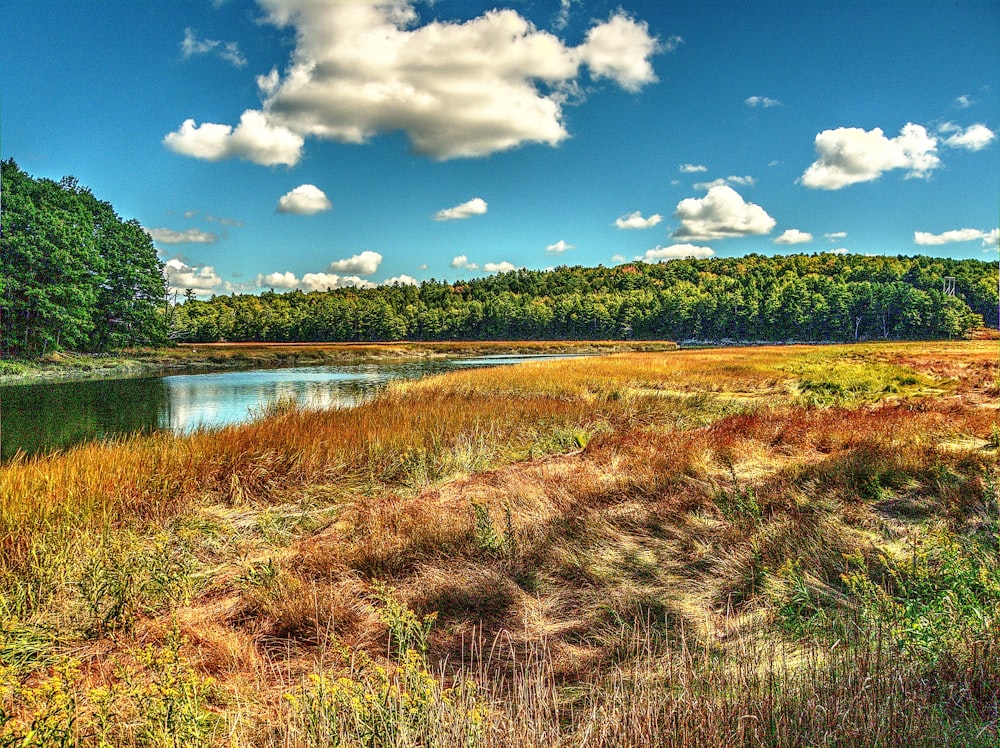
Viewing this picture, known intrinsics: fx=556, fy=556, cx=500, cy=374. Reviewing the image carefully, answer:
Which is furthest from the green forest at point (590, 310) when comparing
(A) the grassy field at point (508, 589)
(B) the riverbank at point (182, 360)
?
(A) the grassy field at point (508, 589)

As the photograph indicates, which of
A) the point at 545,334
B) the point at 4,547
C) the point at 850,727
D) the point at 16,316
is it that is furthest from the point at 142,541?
the point at 545,334

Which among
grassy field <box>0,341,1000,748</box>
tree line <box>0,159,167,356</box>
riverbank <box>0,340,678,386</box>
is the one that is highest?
tree line <box>0,159,167,356</box>

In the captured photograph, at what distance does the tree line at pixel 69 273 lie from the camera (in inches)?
1302

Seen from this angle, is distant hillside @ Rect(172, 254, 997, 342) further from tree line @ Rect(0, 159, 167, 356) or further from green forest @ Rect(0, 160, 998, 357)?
tree line @ Rect(0, 159, 167, 356)

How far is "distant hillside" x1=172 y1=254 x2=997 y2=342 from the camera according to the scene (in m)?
108

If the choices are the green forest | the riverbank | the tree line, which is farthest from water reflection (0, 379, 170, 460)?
the green forest

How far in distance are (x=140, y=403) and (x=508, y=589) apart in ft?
72.9

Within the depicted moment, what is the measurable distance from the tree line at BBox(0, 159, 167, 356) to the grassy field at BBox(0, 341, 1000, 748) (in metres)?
31.7

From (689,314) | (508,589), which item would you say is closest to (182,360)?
(508,589)

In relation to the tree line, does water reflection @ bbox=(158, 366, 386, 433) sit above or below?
below

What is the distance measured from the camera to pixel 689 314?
414ft

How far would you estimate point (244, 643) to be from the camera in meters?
4.25

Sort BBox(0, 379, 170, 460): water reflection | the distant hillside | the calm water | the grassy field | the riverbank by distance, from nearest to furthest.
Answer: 1. the grassy field
2. BBox(0, 379, 170, 460): water reflection
3. the calm water
4. the riverbank
5. the distant hillside

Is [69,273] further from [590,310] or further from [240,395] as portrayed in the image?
[590,310]
